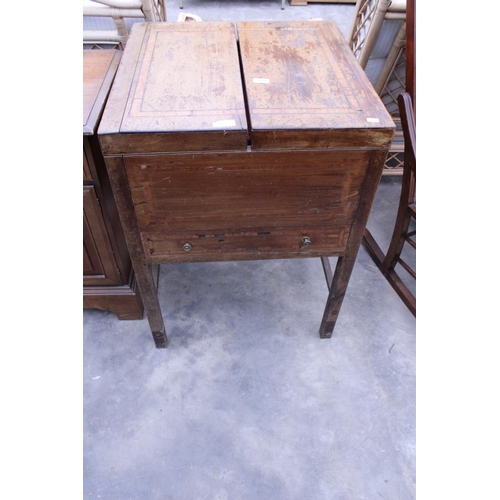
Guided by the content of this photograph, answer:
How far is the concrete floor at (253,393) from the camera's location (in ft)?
4.22

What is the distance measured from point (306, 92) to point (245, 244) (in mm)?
465

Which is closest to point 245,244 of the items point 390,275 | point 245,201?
point 245,201

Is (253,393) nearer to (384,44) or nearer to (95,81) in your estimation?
(95,81)

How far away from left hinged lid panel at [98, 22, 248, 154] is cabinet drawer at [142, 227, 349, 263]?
30 cm

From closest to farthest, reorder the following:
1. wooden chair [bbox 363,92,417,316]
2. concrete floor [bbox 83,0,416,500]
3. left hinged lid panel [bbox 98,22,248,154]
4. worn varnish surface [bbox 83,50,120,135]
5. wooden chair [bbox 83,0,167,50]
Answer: left hinged lid panel [bbox 98,22,248,154]
worn varnish surface [bbox 83,50,120,135]
concrete floor [bbox 83,0,416,500]
wooden chair [bbox 363,92,417,316]
wooden chair [bbox 83,0,167,50]

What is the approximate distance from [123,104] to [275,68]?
458 mm

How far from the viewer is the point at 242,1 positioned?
13.6ft

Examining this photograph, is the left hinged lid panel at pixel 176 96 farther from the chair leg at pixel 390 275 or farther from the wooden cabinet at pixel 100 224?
the chair leg at pixel 390 275

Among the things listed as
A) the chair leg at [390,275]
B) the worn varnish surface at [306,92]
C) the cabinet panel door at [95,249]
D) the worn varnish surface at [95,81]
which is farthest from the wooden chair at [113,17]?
the chair leg at [390,275]

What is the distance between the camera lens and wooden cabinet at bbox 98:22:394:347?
99 centimetres

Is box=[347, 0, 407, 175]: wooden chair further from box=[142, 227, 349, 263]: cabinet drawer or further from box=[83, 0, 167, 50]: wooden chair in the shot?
box=[142, 227, 349, 263]: cabinet drawer

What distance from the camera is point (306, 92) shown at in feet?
3.59

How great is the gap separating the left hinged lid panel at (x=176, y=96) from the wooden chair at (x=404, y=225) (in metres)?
0.64

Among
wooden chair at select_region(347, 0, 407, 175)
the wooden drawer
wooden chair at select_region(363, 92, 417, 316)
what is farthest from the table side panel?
wooden chair at select_region(347, 0, 407, 175)
